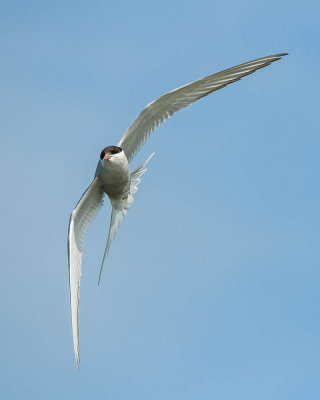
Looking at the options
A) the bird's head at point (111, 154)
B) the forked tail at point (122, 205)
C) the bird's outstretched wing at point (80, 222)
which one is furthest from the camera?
the forked tail at point (122, 205)

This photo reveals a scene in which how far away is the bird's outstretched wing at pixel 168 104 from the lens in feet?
36.9

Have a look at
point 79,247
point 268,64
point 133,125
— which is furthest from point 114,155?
point 268,64

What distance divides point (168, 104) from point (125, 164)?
1.09 metres

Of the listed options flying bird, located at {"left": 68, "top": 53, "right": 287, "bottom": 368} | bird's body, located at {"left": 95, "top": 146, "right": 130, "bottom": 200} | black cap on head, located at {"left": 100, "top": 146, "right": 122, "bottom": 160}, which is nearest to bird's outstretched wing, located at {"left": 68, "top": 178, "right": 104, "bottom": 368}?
flying bird, located at {"left": 68, "top": 53, "right": 287, "bottom": 368}

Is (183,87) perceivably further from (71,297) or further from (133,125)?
(71,297)

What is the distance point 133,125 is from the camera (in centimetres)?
1178

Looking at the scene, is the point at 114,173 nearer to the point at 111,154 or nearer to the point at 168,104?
the point at 111,154

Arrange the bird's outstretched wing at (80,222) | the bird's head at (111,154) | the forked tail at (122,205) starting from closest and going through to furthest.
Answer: the bird's outstretched wing at (80,222) < the bird's head at (111,154) < the forked tail at (122,205)

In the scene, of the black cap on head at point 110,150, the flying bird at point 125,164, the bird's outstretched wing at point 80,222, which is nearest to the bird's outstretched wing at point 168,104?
the flying bird at point 125,164

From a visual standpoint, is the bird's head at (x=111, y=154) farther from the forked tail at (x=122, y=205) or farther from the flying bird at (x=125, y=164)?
the forked tail at (x=122, y=205)

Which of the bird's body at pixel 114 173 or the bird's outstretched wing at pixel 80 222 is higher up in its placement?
the bird's body at pixel 114 173

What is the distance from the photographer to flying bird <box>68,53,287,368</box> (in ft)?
36.9

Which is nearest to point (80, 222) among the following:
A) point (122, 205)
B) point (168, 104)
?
point (122, 205)

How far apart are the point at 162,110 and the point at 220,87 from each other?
3.16 ft
